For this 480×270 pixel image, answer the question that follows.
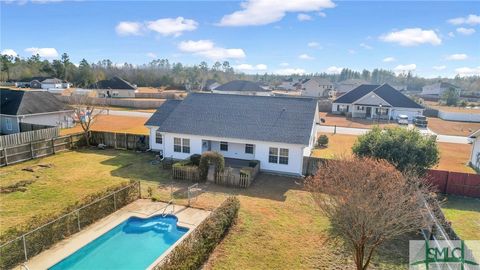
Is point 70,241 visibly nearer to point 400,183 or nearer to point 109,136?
point 400,183

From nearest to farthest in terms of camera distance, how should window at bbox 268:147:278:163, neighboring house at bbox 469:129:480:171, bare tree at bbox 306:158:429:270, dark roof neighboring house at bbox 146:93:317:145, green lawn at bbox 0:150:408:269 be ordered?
bare tree at bbox 306:158:429:270, green lawn at bbox 0:150:408:269, window at bbox 268:147:278:163, dark roof neighboring house at bbox 146:93:317:145, neighboring house at bbox 469:129:480:171

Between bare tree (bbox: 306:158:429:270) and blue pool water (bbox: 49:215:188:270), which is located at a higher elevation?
bare tree (bbox: 306:158:429:270)

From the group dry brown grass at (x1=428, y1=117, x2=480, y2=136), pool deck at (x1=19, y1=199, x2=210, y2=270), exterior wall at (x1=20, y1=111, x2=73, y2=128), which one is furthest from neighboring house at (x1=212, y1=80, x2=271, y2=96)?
pool deck at (x1=19, y1=199, x2=210, y2=270)

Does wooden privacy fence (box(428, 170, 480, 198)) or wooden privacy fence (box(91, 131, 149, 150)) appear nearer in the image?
wooden privacy fence (box(428, 170, 480, 198))

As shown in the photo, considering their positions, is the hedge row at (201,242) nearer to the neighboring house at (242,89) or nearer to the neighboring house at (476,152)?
the neighboring house at (476,152)

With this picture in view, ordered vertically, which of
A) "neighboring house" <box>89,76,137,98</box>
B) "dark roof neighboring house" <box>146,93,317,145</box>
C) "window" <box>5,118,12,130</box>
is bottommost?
"window" <box>5,118,12,130</box>

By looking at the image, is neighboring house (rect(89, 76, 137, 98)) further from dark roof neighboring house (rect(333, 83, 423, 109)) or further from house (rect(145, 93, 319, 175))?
house (rect(145, 93, 319, 175))
